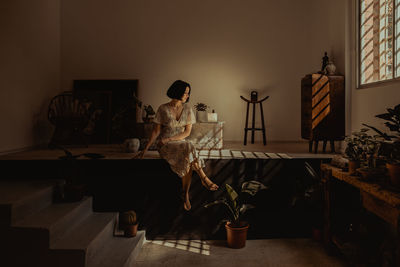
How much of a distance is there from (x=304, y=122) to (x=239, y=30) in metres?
2.61

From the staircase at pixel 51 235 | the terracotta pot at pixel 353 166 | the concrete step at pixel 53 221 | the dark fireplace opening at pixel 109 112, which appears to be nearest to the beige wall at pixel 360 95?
the terracotta pot at pixel 353 166

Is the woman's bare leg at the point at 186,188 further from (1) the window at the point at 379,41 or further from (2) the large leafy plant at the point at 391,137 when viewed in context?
(1) the window at the point at 379,41

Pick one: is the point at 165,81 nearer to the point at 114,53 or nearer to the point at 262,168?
the point at 114,53

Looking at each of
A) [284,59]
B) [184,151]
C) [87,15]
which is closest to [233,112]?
[284,59]

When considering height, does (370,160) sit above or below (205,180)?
above

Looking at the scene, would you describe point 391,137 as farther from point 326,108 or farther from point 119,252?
point 119,252

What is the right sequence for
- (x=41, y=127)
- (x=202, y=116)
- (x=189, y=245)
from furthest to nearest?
(x=41, y=127)
(x=202, y=116)
(x=189, y=245)

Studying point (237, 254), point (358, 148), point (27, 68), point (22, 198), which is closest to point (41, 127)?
point (27, 68)

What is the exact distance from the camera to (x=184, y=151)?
11.0 ft

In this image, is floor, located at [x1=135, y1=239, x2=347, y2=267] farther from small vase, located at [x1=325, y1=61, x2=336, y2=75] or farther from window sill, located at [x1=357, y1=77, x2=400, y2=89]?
small vase, located at [x1=325, y1=61, x2=336, y2=75]

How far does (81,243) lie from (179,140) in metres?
1.57

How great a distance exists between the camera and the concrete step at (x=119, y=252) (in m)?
2.68

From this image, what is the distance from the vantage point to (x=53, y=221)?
266cm

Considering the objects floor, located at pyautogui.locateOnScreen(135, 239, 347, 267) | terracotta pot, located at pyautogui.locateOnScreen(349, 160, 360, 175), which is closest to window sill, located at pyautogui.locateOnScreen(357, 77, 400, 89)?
terracotta pot, located at pyautogui.locateOnScreen(349, 160, 360, 175)
